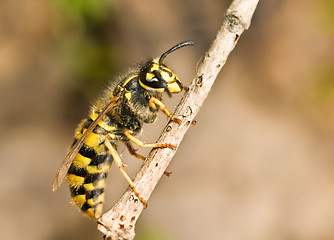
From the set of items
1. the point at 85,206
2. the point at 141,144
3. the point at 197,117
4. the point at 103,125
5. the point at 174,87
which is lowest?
the point at 85,206

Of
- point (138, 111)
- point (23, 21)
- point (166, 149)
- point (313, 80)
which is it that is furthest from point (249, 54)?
point (166, 149)

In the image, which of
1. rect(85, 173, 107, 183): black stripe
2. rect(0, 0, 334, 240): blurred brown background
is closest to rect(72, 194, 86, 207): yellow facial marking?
rect(85, 173, 107, 183): black stripe

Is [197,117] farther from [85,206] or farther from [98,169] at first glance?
[85,206]

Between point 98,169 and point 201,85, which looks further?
point 98,169

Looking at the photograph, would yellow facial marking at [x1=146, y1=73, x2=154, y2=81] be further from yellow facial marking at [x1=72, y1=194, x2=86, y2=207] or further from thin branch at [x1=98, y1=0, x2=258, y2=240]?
yellow facial marking at [x1=72, y1=194, x2=86, y2=207]

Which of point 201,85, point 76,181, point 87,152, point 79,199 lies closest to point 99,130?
point 87,152

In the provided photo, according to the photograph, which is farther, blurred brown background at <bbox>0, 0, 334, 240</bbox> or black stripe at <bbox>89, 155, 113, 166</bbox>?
blurred brown background at <bbox>0, 0, 334, 240</bbox>

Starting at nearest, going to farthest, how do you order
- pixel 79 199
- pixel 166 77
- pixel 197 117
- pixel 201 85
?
pixel 201 85
pixel 166 77
pixel 79 199
pixel 197 117
